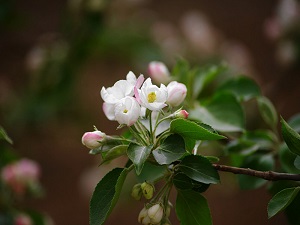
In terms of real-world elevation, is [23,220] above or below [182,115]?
below

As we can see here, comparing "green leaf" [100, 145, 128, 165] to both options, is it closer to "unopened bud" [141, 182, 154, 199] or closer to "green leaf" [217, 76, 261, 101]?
"unopened bud" [141, 182, 154, 199]

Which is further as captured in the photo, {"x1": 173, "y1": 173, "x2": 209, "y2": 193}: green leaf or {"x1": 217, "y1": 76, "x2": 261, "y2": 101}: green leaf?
{"x1": 217, "y1": 76, "x2": 261, "y2": 101}: green leaf

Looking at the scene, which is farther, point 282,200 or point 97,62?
point 97,62

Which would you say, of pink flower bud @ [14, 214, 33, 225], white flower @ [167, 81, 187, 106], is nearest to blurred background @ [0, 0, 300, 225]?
pink flower bud @ [14, 214, 33, 225]

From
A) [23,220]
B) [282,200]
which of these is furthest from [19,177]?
[282,200]

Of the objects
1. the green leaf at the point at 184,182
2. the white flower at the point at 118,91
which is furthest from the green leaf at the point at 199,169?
the white flower at the point at 118,91

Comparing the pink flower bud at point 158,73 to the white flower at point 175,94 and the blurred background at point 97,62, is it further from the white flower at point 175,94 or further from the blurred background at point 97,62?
the blurred background at point 97,62

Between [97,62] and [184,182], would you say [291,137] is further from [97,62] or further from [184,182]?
[97,62]
